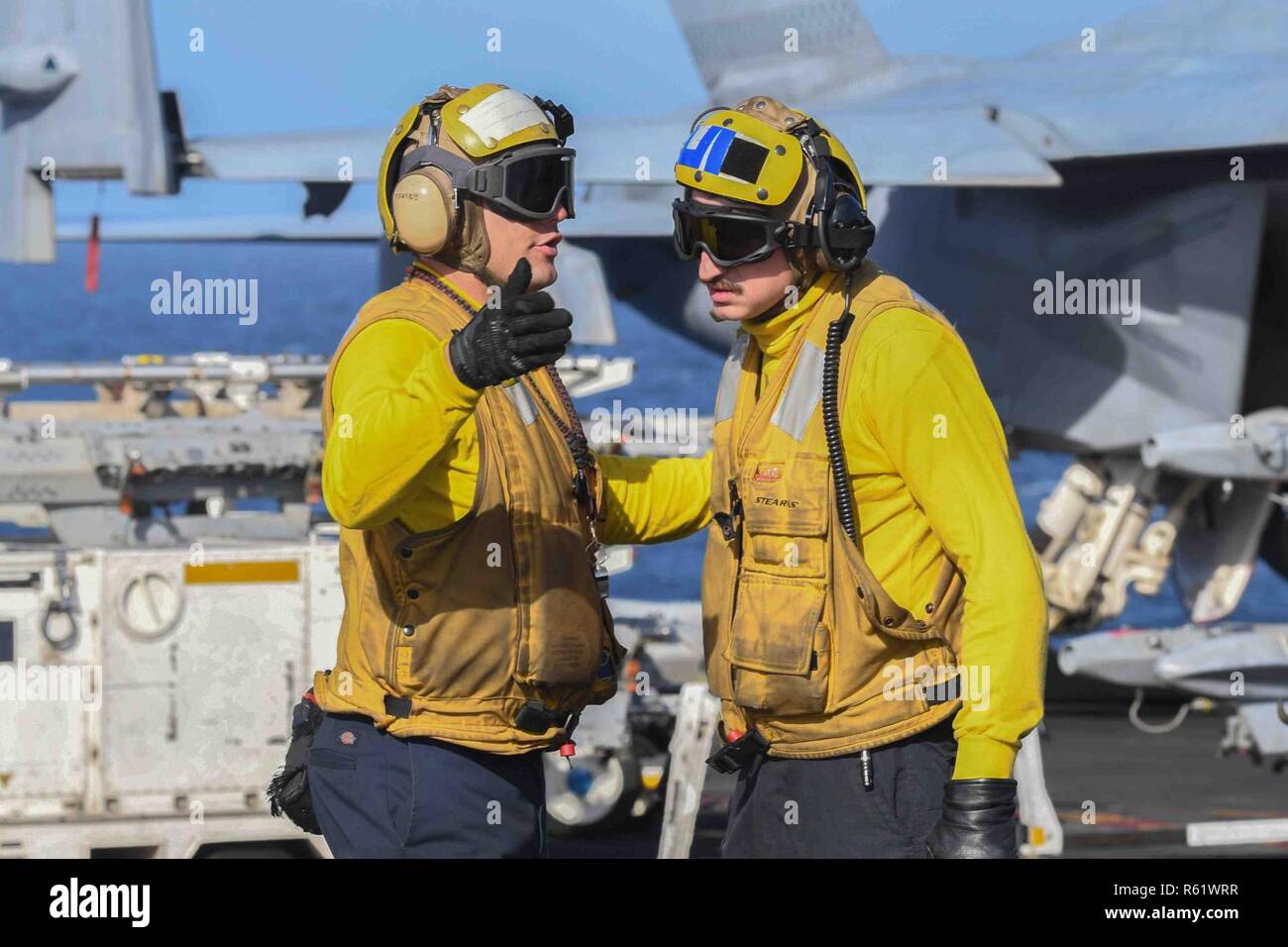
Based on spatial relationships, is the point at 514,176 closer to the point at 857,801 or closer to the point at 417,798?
the point at 417,798

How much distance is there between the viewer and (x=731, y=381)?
4.71 meters

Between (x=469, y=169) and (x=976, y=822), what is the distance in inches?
74.1

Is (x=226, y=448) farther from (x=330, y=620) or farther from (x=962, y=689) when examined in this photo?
(x=962, y=689)

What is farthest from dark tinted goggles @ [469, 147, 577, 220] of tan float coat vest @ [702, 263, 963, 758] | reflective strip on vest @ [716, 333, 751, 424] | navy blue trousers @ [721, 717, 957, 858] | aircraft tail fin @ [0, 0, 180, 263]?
aircraft tail fin @ [0, 0, 180, 263]

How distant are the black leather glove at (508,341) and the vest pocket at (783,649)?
0.83 meters

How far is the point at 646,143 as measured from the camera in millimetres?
18703

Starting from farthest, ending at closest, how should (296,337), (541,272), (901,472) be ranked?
(296,337) → (541,272) → (901,472)

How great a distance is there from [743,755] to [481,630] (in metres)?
0.69

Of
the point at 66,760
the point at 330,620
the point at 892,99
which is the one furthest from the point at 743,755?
the point at 892,99

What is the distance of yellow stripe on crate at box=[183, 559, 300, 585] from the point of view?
8.30 meters

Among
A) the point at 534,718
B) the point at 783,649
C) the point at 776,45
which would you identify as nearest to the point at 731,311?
the point at 783,649

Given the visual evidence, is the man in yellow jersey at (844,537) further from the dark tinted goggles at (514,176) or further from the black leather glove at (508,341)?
the black leather glove at (508,341)

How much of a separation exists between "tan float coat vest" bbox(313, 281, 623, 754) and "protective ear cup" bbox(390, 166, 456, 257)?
0.15 meters
